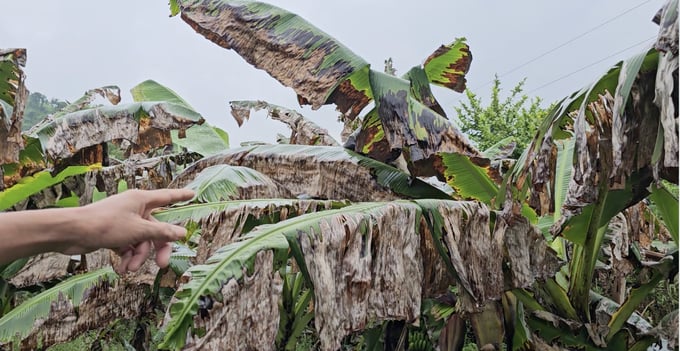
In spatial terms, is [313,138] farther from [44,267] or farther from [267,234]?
[267,234]

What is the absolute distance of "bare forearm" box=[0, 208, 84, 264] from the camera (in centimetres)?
126

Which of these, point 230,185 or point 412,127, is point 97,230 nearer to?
point 230,185

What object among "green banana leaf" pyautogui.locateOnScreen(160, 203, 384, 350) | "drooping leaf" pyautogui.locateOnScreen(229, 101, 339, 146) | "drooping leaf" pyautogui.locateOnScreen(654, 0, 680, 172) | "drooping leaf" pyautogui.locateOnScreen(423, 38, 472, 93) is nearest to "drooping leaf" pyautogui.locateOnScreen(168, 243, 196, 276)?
"green banana leaf" pyautogui.locateOnScreen(160, 203, 384, 350)

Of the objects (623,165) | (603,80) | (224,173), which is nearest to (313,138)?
(224,173)

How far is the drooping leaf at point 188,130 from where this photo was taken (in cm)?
492

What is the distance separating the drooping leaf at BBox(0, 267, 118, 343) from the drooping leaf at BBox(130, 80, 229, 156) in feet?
6.61

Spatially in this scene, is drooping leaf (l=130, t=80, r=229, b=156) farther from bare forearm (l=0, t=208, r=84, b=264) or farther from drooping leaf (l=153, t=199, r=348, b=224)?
bare forearm (l=0, t=208, r=84, b=264)

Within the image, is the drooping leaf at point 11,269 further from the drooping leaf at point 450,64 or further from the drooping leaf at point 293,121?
the drooping leaf at point 450,64

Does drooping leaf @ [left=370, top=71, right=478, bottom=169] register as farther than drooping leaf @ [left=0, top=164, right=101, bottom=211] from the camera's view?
No

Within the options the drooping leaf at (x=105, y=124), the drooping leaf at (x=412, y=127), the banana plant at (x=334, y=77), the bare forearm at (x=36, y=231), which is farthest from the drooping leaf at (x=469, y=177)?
the bare forearm at (x=36, y=231)

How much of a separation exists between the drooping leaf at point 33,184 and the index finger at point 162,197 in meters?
2.53

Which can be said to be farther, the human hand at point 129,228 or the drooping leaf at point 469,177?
the drooping leaf at point 469,177

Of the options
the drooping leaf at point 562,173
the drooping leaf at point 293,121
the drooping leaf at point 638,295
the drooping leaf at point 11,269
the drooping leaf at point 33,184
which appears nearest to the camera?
the drooping leaf at point 638,295

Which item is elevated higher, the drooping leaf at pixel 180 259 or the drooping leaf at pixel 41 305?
the drooping leaf at pixel 180 259
